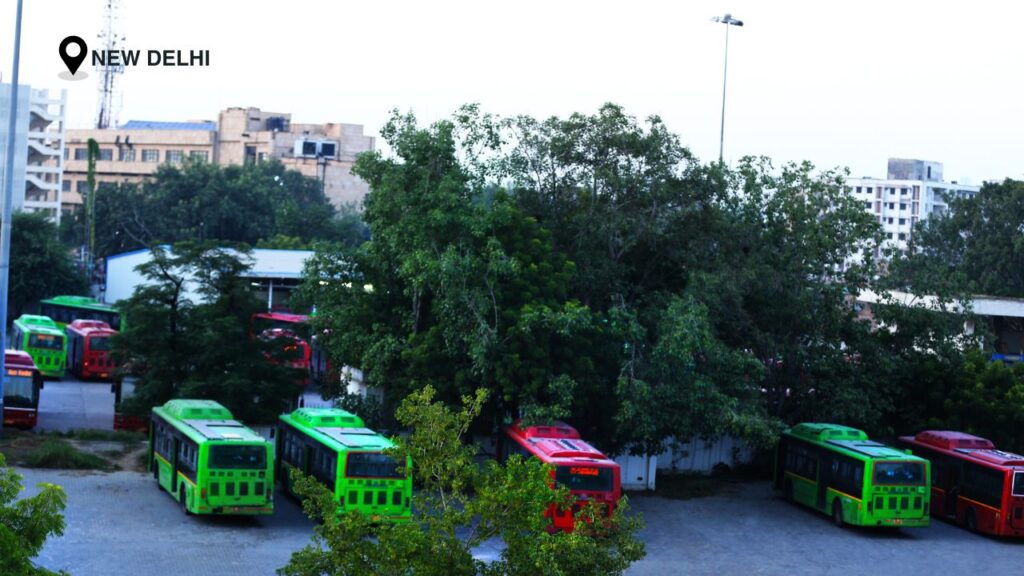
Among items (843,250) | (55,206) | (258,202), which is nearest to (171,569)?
(843,250)

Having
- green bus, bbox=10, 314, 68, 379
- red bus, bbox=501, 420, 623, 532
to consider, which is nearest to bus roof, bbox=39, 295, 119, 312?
green bus, bbox=10, 314, 68, 379

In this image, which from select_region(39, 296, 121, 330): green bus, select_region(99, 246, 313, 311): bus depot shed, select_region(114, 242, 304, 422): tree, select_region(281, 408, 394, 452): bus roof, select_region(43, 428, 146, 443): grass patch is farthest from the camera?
select_region(99, 246, 313, 311): bus depot shed

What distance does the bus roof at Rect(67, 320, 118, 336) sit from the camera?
154 feet

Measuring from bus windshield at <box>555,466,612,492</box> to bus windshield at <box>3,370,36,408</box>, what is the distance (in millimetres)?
16682

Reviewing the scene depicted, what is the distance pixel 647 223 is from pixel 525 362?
588 cm

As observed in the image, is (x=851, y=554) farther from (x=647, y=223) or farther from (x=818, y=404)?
(x=647, y=223)

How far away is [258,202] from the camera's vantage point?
290ft

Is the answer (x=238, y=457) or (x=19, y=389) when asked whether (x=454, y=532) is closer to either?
(x=238, y=457)

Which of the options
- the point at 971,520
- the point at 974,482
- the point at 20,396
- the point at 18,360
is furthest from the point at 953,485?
the point at 18,360

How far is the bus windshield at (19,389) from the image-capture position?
3388 cm

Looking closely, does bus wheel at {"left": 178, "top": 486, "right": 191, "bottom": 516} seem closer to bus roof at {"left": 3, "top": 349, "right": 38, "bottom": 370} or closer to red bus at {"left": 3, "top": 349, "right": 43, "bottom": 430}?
red bus at {"left": 3, "top": 349, "right": 43, "bottom": 430}

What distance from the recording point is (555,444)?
2623 centimetres

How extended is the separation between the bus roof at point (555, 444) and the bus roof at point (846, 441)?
5510 mm

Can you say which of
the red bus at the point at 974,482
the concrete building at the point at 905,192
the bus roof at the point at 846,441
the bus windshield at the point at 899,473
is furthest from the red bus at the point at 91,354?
the concrete building at the point at 905,192
